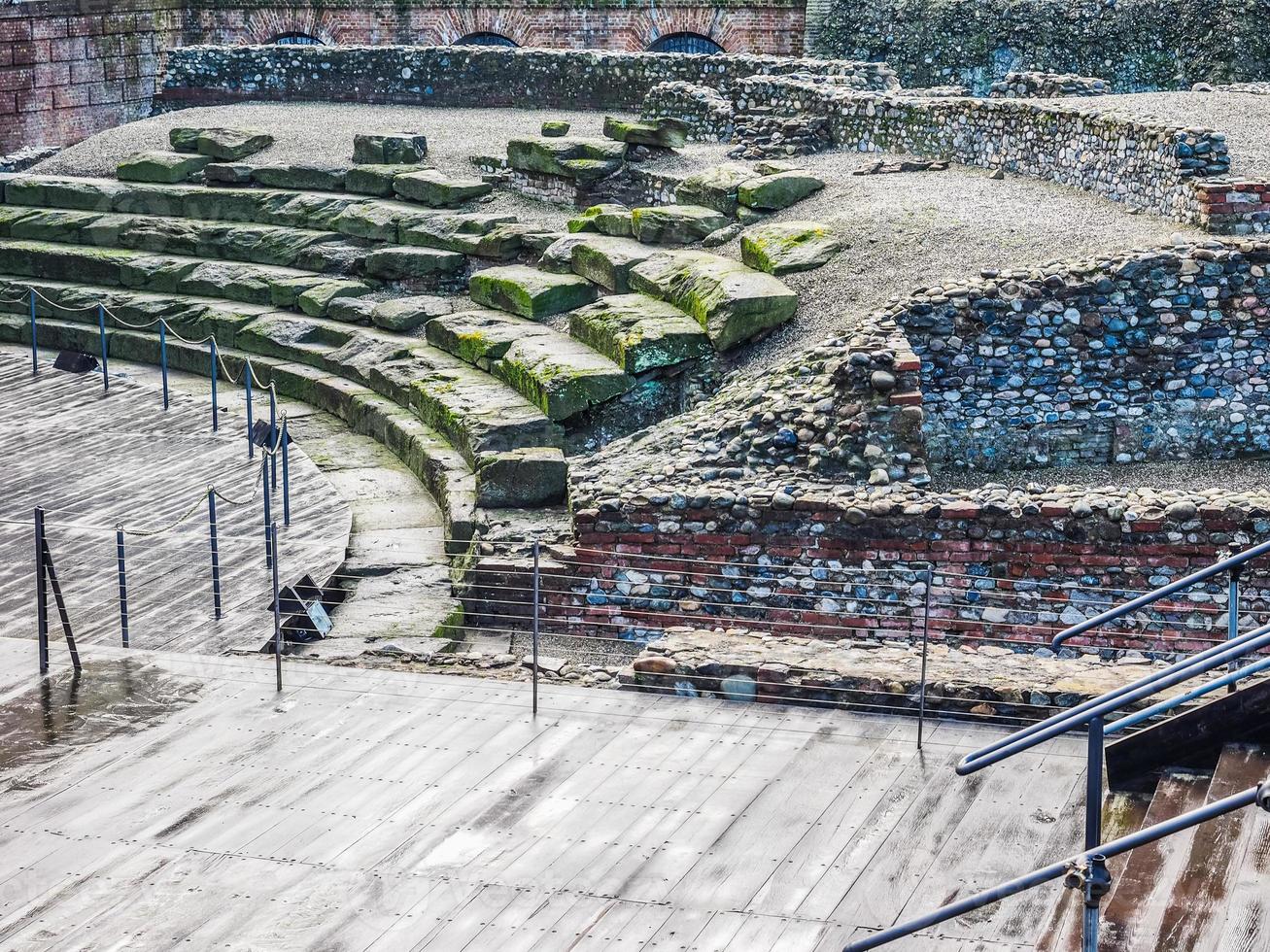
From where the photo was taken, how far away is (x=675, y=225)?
16.3 metres

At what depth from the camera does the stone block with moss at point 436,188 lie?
18859mm

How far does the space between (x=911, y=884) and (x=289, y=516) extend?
7.25 metres

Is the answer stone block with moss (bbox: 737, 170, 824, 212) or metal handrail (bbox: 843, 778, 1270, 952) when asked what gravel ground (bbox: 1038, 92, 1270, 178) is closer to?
stone block with moss (bbox: 737, 170, 824, 212)

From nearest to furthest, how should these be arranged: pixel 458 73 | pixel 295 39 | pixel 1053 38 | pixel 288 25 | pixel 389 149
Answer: pixel 389 149, pixel 458 73, pixel 1053 38, pixel 288 25, pixel 295 39

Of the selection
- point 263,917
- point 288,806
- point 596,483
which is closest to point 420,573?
point 596,483

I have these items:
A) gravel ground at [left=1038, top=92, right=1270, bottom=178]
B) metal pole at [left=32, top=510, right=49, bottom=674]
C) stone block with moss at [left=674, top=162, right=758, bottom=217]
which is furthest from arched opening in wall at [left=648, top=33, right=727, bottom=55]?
metal pole at [left=32, top=510, right=49, bottom=674]

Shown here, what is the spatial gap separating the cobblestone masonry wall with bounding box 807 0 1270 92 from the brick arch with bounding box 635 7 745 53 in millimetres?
1531

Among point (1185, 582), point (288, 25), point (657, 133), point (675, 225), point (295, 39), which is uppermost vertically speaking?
point (288, 25)

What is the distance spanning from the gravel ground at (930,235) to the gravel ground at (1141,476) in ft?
5.38

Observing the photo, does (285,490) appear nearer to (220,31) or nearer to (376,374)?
(376,374)

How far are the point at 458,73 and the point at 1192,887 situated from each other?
65.3 feet

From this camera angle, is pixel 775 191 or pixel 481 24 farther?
pixel 481 24

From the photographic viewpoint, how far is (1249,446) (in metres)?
12.3

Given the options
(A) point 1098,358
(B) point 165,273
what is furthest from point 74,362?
(A) point 1098,358
